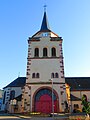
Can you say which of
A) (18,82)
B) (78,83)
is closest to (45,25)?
(18,82)

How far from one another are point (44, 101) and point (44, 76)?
5211 mm

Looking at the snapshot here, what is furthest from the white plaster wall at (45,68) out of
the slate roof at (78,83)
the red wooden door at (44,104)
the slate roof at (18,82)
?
the slate roof at (18,82)

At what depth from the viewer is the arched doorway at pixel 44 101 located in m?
36.3

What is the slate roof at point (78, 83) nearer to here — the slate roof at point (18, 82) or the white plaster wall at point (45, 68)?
the white plaster wall at point (45, 68)

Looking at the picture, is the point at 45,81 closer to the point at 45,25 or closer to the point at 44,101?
the point at 44,101

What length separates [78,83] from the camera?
4925 centimetres

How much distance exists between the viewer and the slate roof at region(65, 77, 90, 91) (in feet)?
153

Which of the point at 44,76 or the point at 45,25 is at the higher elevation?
the point at 45,25

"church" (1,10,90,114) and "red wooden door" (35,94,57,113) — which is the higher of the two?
"church" (1,10,90,114)

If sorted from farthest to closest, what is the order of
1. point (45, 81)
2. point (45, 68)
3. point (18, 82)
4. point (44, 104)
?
point (18, 82)
point (45, 68)
point (45, 81)
point (44, 104)

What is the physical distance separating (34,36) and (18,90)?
1511 cm

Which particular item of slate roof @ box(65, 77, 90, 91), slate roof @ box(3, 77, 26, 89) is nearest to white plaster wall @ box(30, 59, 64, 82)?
slate roof @ box(65, 77, 90, 91)

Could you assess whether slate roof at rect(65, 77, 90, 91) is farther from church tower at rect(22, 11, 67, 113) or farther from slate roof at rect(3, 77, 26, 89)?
slate roof at rect(3, 77, 26, 89)

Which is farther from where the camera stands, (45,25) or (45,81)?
(45,25)
